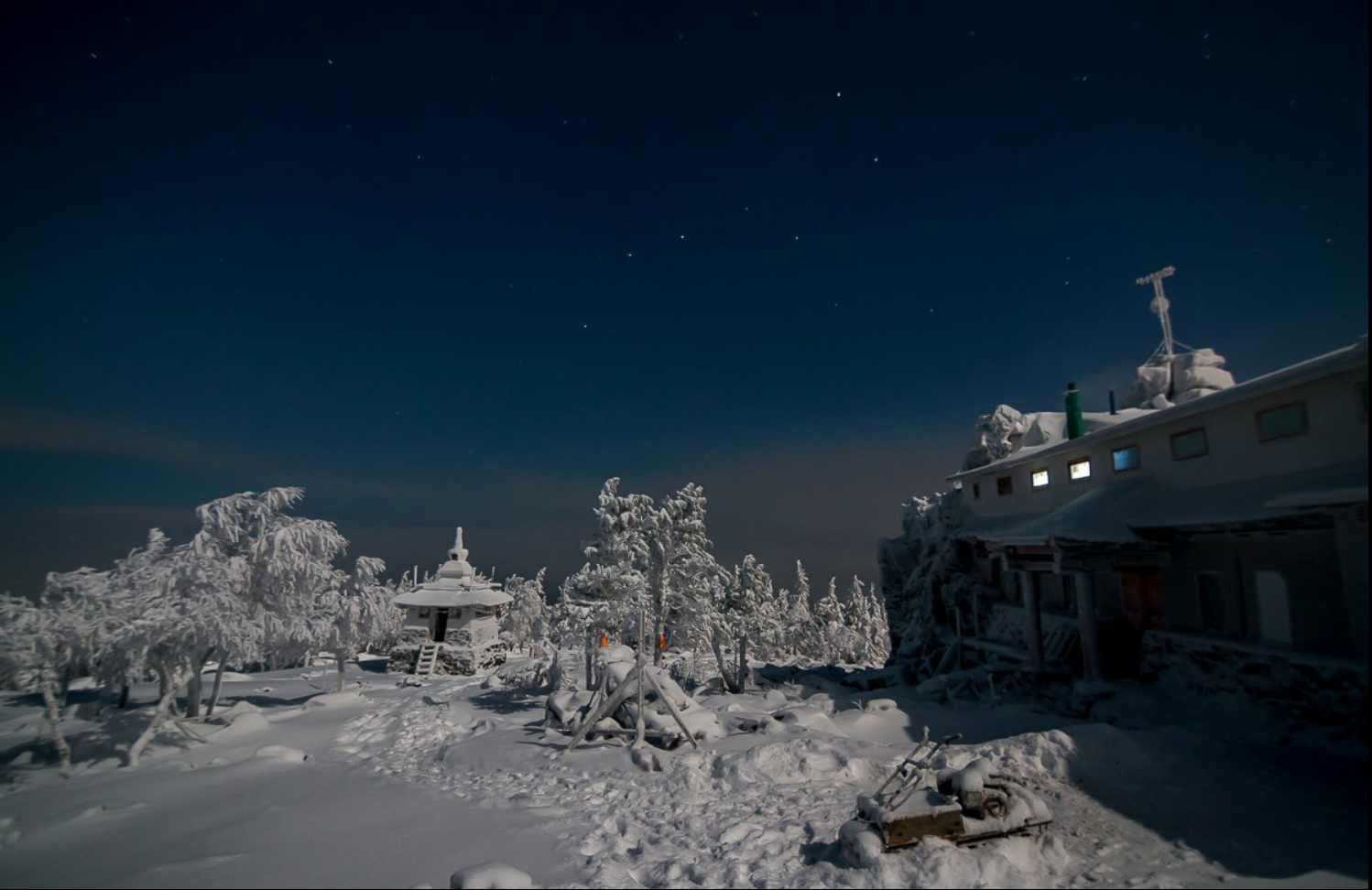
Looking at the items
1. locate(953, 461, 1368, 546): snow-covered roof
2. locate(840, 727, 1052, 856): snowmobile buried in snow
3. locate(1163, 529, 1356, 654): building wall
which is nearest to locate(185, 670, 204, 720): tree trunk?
locate(840, 727, 1052, 856): snowmobile buried in snow

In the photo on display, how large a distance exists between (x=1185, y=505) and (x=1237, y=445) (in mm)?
1893

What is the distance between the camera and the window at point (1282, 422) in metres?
12.9

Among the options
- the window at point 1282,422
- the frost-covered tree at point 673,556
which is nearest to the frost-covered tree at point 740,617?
the frost-covered tree at point 673,556

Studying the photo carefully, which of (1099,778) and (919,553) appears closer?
(1099,778)

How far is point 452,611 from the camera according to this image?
1411 inches

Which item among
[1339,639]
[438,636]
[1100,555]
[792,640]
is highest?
[1100,555]

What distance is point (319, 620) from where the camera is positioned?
727 inches

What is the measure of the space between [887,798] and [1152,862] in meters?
3.52

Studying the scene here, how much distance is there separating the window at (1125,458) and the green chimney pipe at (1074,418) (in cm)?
457

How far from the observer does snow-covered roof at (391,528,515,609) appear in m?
35.1

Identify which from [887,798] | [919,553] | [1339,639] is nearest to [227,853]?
[887,798]

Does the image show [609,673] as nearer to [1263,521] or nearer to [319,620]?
[319,620]

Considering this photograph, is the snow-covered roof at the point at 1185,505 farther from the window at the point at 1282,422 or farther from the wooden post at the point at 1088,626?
the wooden post at the point at 1088,626

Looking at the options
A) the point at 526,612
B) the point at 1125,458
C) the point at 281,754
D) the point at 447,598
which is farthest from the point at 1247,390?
the point at 526,612
